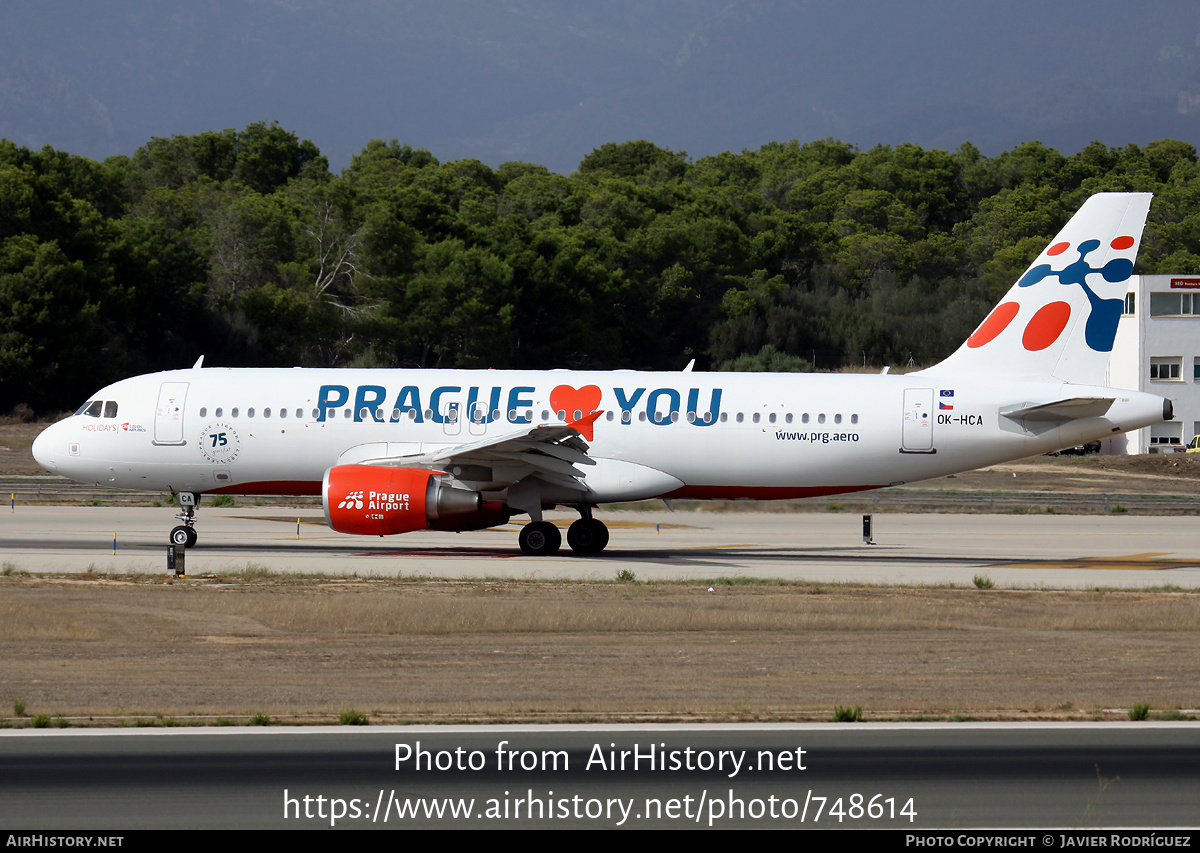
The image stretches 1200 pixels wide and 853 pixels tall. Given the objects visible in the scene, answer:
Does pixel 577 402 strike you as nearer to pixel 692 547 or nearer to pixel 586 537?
pixel 586 537

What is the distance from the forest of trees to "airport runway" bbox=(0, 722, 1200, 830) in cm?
5055

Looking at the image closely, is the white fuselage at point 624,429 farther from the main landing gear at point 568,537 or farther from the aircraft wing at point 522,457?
the main landing gear at point 568,537

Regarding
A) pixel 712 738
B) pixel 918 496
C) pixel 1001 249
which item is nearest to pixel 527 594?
pixel 712 738

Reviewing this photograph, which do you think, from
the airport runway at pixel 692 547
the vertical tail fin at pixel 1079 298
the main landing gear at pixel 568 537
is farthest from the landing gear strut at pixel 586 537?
the vertical tail fin at pixel 1079 298

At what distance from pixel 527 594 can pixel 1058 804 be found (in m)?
12.3

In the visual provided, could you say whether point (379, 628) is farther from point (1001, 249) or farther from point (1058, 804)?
point (1001, 249)

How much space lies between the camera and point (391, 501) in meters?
24.7

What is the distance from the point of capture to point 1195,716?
1227 centimetres

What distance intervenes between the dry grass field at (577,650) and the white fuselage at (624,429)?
5149 mm

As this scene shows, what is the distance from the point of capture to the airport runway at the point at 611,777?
345 inches

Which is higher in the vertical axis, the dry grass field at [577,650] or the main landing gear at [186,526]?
the main landing gear at [186,526]

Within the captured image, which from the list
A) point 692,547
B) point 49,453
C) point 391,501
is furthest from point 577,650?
point 49,453

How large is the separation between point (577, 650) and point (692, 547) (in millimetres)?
14001

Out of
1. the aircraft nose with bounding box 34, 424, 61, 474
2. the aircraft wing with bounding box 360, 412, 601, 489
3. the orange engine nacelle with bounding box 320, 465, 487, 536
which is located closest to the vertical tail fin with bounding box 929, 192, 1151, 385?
the aircraft wing with bounding box 360, 412, 601, 489
